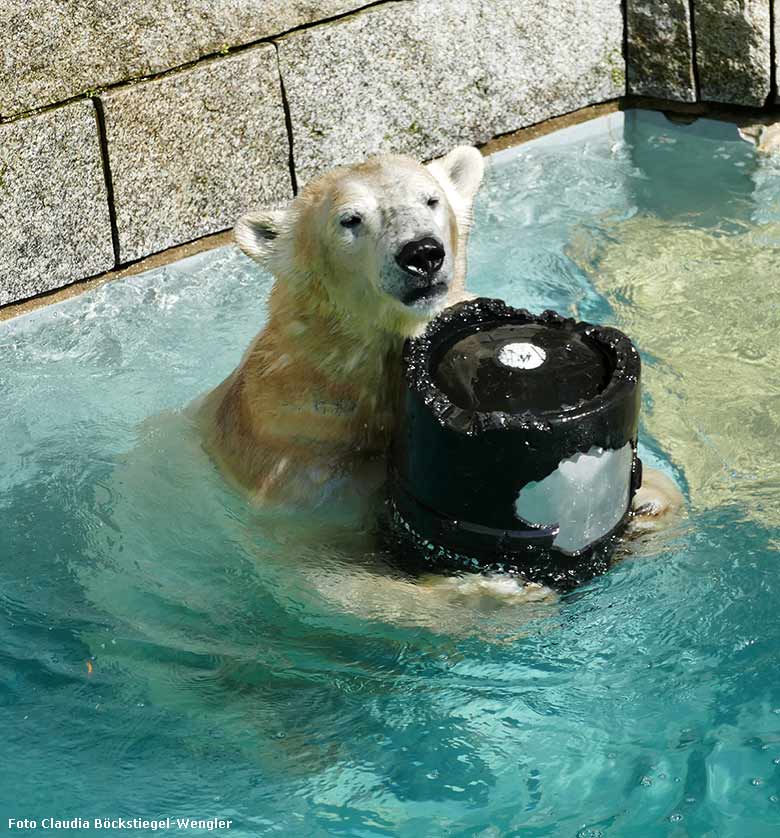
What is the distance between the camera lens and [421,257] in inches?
147

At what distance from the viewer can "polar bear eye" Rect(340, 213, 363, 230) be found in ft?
13.0

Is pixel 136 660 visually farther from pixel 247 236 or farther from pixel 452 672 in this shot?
pixel 247 236

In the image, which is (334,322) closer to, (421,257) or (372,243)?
(372,243)

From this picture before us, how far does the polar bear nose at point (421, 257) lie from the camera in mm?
3740

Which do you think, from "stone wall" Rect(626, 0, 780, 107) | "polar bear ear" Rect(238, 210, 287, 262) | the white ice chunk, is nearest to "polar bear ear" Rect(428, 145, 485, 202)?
"polar bear ear" Rect(238, 210, 287, 262)

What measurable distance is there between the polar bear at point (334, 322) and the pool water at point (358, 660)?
0.66 ft

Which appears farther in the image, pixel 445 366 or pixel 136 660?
pixel 136 660

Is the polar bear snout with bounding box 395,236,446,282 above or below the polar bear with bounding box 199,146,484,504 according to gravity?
above

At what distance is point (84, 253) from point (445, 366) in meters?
2.90

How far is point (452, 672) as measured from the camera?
4.15 meters

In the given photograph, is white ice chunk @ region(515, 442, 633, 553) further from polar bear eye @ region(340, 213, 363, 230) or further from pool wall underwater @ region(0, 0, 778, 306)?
pool wall underwater @ region(0, 0, 778, 306)

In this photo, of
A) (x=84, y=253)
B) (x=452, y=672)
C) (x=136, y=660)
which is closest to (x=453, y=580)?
(x=452, y=672)

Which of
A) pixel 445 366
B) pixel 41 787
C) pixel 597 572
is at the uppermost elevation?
pixel 445 366

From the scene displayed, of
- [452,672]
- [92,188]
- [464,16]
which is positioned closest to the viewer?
[452,672]
